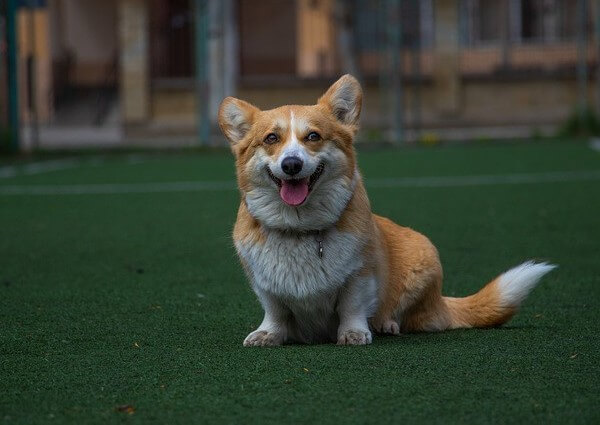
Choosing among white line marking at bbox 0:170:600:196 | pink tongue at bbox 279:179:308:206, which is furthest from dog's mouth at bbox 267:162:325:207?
white line marking at bbox 0:170:600:196

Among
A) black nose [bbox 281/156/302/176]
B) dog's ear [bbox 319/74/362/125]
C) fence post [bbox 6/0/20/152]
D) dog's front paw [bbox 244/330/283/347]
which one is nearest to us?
black nose [bbox 281/156/302/176]

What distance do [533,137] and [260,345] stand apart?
16340mm

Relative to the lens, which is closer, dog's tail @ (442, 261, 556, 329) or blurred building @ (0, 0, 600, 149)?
dog's tail @ (442, 261, 556, 329)

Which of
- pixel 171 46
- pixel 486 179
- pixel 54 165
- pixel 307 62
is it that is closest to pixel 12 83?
pixel 54 165

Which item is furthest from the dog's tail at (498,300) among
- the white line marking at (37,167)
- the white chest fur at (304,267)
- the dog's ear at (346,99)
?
the white line marking at (37,167)

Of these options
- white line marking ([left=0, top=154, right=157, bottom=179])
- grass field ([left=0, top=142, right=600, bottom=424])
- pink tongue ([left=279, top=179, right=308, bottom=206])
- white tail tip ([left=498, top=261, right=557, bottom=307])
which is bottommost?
white line marking ([left=0, top=154, right=157, bottom=179])

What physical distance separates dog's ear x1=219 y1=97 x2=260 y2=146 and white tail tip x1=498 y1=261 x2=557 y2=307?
1.15 metres

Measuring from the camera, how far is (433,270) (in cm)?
504

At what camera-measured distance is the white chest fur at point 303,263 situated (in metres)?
4.65

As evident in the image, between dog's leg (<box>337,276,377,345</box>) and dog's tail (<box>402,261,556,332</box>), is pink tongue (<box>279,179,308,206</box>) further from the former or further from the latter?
dog's tail (<box>402,261,556,332</box>)

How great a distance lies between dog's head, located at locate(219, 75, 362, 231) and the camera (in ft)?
15.1

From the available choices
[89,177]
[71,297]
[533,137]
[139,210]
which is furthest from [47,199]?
[533,137]

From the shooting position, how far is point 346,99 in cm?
487

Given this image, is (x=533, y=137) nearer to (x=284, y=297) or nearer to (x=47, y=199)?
(x=47, y=199)
